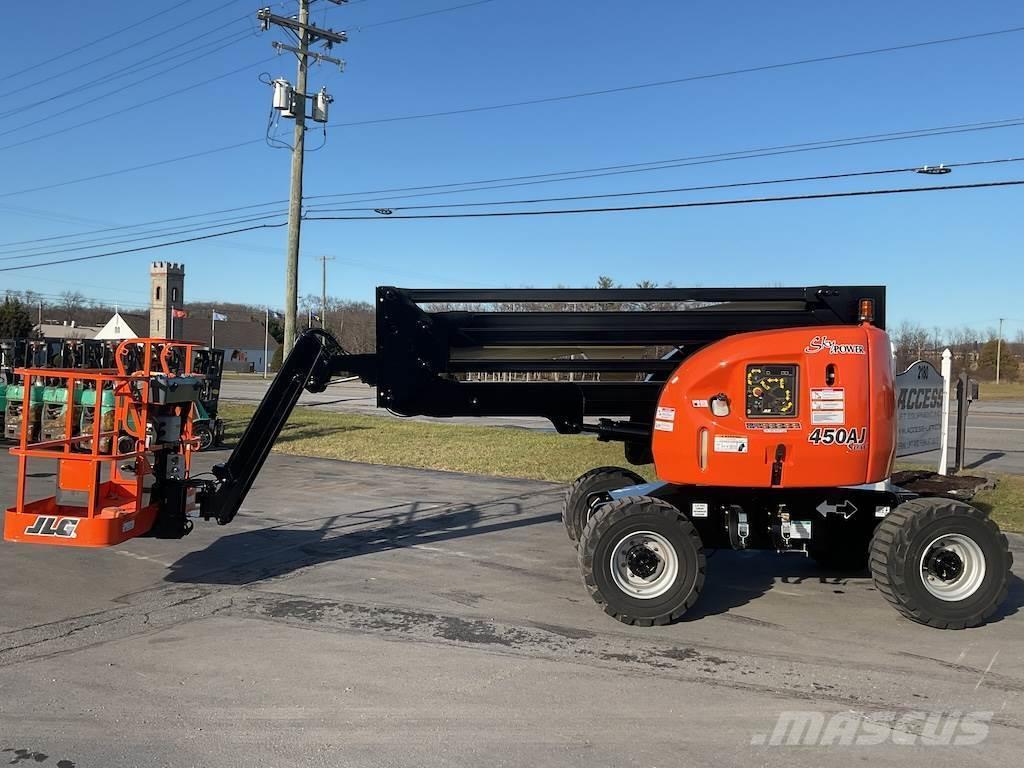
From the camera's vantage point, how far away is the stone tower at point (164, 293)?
61469 millimetres

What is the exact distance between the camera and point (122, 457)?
6.79 meters

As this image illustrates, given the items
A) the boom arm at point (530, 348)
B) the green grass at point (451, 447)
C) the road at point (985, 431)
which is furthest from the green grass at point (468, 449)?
the boom arm at point (530, 348)

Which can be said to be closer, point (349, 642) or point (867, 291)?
point (349, 642)

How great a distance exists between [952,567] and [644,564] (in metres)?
2.45

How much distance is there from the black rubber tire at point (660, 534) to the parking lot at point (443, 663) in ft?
0.71

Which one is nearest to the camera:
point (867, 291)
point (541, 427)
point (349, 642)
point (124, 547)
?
point (349, 642)

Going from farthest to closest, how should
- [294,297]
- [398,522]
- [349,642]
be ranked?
1. [294,297]
2. [398,522]
3. [349,642]

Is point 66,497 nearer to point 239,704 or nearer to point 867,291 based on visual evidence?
point 239,704

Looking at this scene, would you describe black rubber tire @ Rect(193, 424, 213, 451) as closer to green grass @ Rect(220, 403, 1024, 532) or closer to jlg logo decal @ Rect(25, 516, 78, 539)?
jlg logo decal @ Rect(25, 516, 78, 539)

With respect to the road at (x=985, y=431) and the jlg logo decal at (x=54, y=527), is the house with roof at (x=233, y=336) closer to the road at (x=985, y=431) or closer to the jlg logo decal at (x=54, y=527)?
the road at (x=985, y=431)

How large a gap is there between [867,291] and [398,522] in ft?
20.6

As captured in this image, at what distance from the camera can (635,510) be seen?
6.61 m

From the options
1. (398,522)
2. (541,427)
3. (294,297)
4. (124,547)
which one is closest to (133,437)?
(124,547)

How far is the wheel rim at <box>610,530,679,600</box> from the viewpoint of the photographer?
→ 656cm
